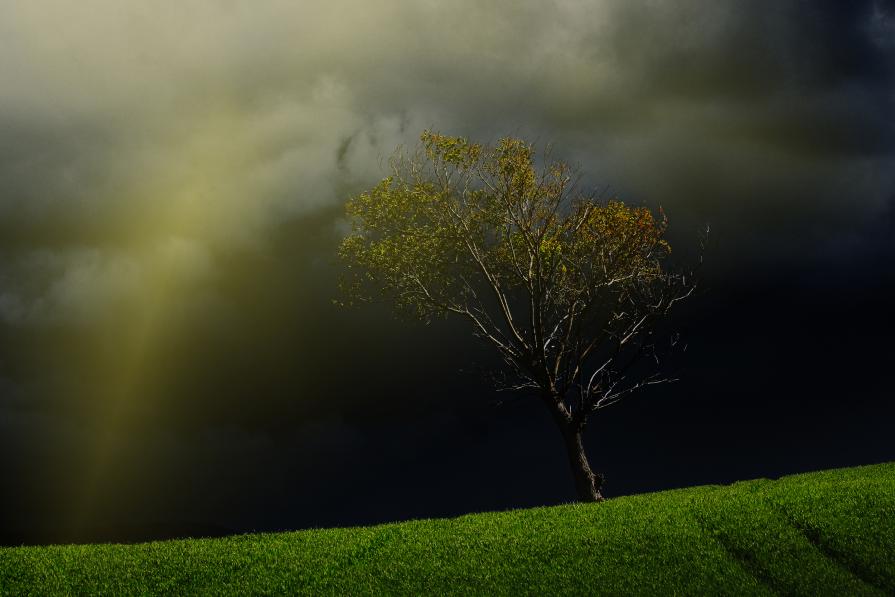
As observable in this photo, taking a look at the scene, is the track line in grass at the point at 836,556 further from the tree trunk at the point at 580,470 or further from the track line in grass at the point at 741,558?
the tree trunk at the point at 580,470

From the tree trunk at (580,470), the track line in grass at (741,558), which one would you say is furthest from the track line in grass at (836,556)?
the tree trunk at (580,470)

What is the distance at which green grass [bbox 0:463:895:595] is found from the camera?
67.1 ft

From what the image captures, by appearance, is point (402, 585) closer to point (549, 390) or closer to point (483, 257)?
point (549, 390)

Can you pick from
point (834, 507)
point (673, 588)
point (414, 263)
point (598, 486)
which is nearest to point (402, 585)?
point (673, 588)

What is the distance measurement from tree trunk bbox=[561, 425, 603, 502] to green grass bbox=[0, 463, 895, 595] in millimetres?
8384

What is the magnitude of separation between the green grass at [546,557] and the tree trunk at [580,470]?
8.38m

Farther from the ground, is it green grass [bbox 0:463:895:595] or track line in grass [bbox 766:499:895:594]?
green grass [bbox 0:463:895:595]

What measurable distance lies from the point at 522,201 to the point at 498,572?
63.9ft

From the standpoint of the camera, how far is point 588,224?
3662cm

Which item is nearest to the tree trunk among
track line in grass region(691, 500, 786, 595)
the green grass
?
the green grass

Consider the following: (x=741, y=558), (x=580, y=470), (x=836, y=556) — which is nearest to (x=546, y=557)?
(x=741, y=558)

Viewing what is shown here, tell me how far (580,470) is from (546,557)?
13567 millimetres

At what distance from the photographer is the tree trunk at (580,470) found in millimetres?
35025

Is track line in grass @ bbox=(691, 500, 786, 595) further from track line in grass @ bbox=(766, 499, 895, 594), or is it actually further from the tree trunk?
the tree trunk
